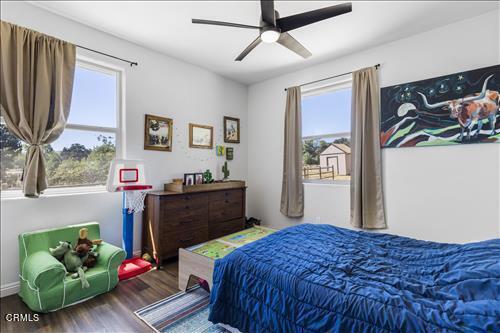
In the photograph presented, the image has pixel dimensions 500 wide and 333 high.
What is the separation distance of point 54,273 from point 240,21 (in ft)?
9.61

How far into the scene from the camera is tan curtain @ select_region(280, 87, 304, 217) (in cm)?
388

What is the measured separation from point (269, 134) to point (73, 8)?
304 cm

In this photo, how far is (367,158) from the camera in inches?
124

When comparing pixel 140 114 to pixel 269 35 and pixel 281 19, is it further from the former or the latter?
pixel 281 19

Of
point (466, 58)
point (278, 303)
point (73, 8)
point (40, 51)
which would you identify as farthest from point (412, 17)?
point (40, 51)

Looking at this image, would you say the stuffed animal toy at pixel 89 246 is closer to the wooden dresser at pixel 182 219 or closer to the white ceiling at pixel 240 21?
the wooden dresser at pixel 182 219

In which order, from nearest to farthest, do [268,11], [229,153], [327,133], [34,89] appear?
[268,11] → [34,89] → [327,133] → [229,153]

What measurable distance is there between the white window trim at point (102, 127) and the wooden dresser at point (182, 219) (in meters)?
0.68

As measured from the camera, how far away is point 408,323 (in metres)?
1.05

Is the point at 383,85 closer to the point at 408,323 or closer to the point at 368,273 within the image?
the point at 368,273

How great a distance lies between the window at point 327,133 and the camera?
3.53 meters

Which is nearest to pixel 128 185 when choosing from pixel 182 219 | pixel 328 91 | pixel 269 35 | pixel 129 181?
pixel 129 181

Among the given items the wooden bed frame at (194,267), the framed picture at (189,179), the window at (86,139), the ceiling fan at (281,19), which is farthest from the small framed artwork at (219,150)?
the ceiling fan at (281,19)

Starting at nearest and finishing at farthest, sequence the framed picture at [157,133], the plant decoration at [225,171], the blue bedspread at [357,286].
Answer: the blue bedspread at [357,286] → the framed picture at [157,133] → the plant decoration at [225,171]
